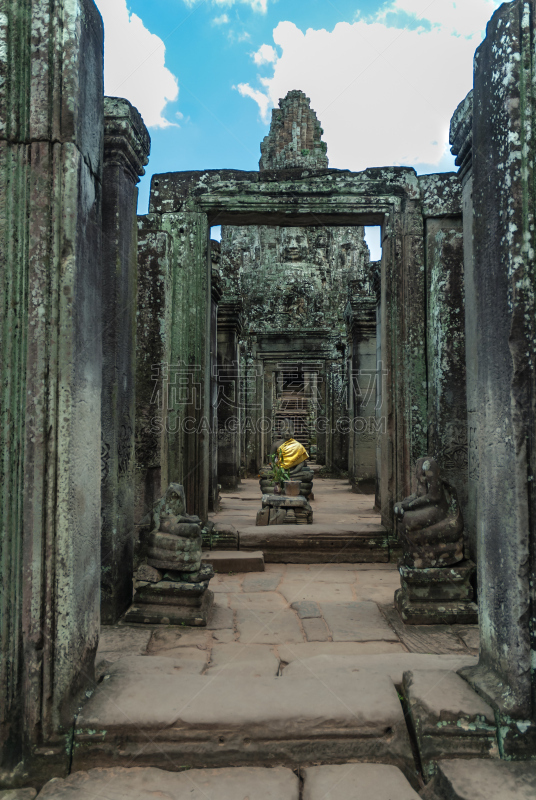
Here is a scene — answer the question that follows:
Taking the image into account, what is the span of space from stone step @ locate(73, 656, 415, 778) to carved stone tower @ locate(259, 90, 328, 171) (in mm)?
22104

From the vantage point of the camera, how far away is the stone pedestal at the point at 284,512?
6.34 meters

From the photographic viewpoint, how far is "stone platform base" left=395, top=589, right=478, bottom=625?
11.8ft

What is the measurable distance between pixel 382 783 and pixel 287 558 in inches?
143

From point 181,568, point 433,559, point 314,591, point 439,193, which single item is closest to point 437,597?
point 433,559

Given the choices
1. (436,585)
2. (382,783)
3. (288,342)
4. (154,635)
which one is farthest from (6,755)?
(288,342)

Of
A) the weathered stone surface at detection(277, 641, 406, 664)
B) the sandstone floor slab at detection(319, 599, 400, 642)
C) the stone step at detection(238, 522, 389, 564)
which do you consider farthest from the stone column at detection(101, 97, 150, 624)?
the stone step at detection(238, 522, 389, 564)

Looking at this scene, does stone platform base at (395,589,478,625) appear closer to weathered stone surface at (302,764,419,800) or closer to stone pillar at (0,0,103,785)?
weathered stone surface at (302,764,419,800)

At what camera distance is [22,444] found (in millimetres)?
1790

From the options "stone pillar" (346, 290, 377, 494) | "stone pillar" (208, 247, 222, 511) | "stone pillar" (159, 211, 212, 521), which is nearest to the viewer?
A: "stone pillar" (159, 211, 212, 521)

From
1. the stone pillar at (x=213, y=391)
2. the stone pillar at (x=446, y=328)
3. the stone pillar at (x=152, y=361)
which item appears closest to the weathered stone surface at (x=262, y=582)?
the stone pillar at (x=152, y=361)

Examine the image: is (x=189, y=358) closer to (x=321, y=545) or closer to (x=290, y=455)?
(x=321, y=545)

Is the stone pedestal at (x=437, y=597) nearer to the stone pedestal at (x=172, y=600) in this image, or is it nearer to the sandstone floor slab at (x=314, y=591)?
the sandstone floor slab at (x=314, y=591)

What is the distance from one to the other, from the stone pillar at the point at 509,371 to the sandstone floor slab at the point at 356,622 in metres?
1.43

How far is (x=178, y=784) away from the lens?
1722 mm
